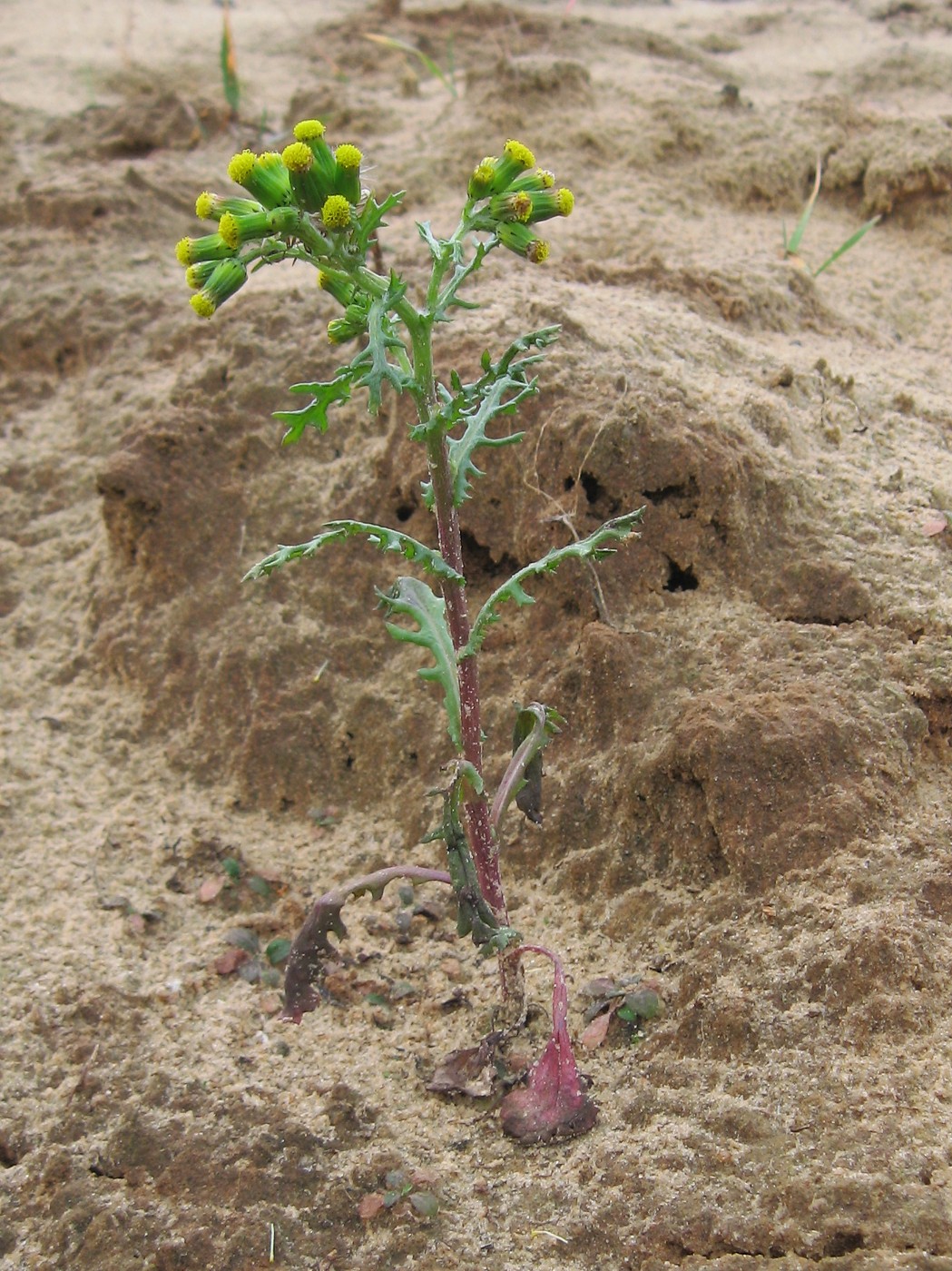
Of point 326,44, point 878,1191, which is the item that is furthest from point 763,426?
point 326,44

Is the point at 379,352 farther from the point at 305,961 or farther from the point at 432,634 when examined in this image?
the point at 305,961

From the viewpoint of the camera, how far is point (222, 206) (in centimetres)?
167

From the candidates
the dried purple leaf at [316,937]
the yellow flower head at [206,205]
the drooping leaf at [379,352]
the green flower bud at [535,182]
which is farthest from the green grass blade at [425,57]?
→ the dried purple leaf at [316,937]

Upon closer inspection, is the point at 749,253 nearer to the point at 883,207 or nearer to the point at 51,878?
the point at 883,207

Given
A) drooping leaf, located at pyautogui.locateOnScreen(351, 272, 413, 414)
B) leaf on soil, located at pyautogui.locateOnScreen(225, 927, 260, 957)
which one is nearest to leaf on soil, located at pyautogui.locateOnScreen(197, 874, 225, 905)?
leaf on soil, located at pyautogui.locateOnScreen(225, 927, 260, 957)

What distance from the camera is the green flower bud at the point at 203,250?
5.54ft

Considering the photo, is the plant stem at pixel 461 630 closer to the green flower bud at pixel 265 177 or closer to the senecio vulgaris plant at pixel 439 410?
the senecio vulgaris plant at pixel 439 410

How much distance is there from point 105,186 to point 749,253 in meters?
2.69

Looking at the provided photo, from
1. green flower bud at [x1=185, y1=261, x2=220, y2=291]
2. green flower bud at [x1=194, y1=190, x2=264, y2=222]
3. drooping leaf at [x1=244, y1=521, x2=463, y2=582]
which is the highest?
green flower bud at [x1=194, y1=190, x2=264, y2=222]

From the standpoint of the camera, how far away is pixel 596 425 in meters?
2.64

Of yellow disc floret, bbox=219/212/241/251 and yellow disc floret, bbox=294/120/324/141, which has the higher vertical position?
yellow disc floret, bbox=294/120/324/141

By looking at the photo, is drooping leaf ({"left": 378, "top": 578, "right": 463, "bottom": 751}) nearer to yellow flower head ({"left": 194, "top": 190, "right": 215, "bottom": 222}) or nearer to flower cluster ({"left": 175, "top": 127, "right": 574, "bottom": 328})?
flower cluster ({"left": 175, "top": 127, "right": 574, "bottom": 328})

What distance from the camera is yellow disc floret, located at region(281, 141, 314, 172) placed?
1.55 meters

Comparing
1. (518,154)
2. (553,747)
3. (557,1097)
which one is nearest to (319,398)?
(518,154)
